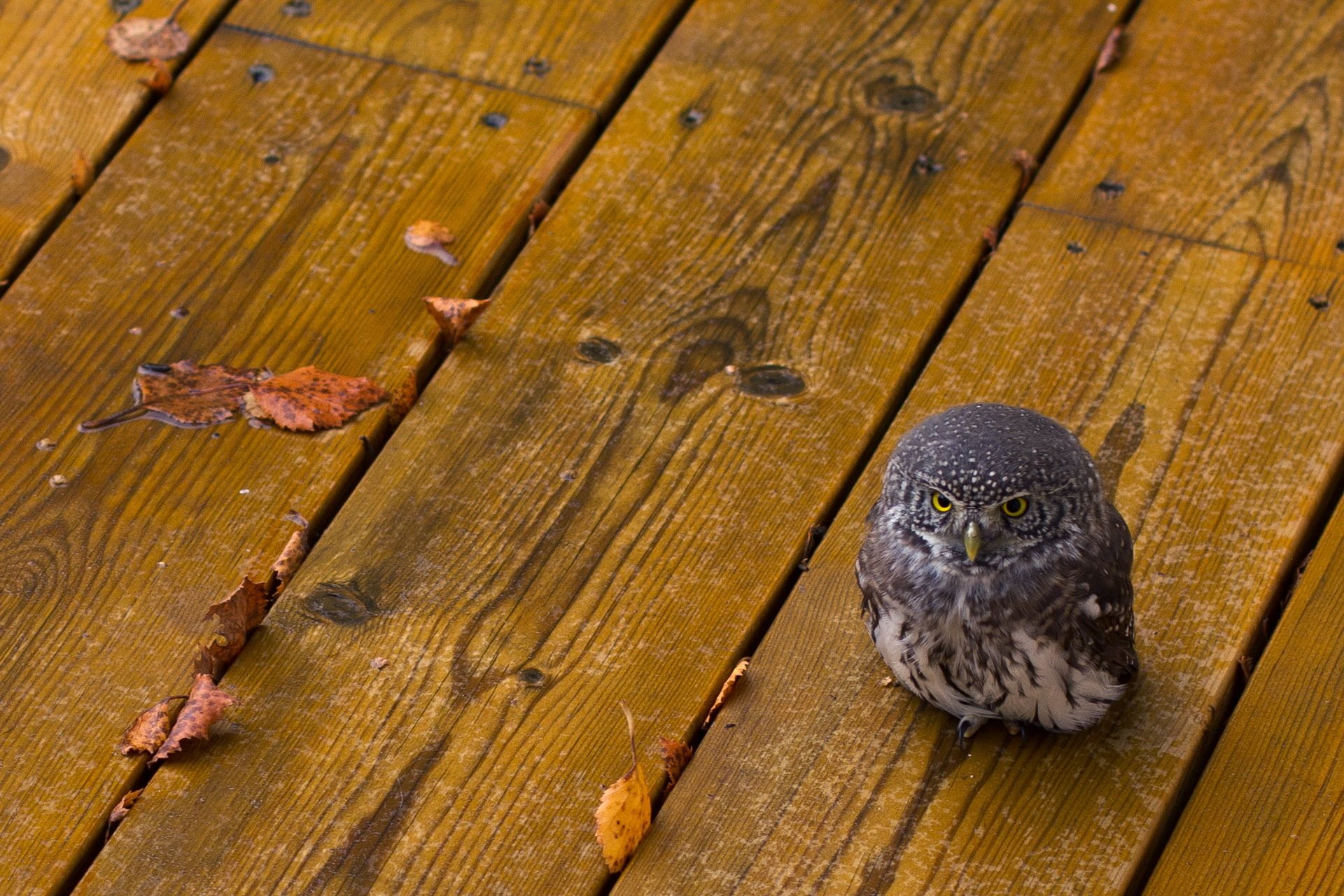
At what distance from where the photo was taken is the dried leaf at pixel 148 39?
3.94 m

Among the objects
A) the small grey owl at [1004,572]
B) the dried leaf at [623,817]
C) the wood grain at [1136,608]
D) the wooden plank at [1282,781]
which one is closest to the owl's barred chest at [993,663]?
the small grey owl at [1004,572]

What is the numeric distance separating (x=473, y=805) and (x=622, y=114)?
5.87 feet

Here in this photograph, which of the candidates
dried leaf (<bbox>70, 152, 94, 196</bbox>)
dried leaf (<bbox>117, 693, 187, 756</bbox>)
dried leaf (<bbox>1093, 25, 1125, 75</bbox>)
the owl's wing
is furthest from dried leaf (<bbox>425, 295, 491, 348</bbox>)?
dried leaf (<bbox>1093, 25, 1125, 75</bbox>)

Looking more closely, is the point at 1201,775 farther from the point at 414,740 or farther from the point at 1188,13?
the point at 1188,13

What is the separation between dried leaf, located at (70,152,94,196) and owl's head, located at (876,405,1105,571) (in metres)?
2.03

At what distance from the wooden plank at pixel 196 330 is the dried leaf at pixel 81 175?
34 millimetres

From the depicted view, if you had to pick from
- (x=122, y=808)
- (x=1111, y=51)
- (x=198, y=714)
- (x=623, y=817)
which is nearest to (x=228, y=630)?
(x=198, y=714)

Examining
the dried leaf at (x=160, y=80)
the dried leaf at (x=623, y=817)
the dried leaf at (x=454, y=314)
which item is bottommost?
the dried leaf at (x=623, y=817)

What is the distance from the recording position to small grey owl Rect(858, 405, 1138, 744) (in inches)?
100

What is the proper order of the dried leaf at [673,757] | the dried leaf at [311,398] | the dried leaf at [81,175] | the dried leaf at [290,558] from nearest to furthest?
the dried leaf at [673,757]
the dried leaf at [290,558]
the dried leaf at [311,398]
the dried leaf at [81,175]

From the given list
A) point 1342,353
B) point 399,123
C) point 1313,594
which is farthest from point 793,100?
point 1313,594

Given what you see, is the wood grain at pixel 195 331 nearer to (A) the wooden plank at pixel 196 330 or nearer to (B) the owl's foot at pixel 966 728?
(A) the wooden plank at pixel 196 330

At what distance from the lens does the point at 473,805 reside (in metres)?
2.71

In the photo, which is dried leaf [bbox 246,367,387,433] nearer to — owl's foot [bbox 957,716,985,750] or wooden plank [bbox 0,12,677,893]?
wooden plank [bbox 0,12,677,893]
